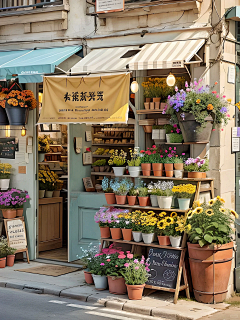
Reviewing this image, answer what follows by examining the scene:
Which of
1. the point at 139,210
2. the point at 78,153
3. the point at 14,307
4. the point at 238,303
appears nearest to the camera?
the point at 14,307

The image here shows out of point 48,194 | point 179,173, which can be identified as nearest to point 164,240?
point 179,173

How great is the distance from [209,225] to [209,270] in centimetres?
69

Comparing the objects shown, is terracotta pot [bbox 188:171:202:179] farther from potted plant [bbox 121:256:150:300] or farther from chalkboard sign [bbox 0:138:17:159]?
chalkboard sign [bbox 0:138:17:159]

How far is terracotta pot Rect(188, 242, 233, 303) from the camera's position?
25.8 ft

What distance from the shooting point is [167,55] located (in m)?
8.56

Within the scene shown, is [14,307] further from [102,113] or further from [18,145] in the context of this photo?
[18,145]

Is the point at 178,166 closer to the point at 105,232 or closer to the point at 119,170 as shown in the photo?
the point at 119,170

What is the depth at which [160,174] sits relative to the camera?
28.6ft

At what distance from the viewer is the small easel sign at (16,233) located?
415 inches

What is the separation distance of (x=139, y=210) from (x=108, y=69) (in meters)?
2.51

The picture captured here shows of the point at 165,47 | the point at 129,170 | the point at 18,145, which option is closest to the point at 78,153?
the point at 18,145

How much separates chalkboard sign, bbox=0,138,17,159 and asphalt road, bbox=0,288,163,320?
365 centimetres

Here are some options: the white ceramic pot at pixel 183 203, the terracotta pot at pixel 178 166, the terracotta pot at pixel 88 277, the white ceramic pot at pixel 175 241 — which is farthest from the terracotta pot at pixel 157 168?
the terracotta pot at pixel 88 277

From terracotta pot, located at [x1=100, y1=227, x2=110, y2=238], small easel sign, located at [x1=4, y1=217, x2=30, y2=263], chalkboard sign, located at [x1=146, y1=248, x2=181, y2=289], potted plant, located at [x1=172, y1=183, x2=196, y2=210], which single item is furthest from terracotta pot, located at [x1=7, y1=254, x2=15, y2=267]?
potted plant, located at [x1=172, y1=183, x2=196, y2=210]
